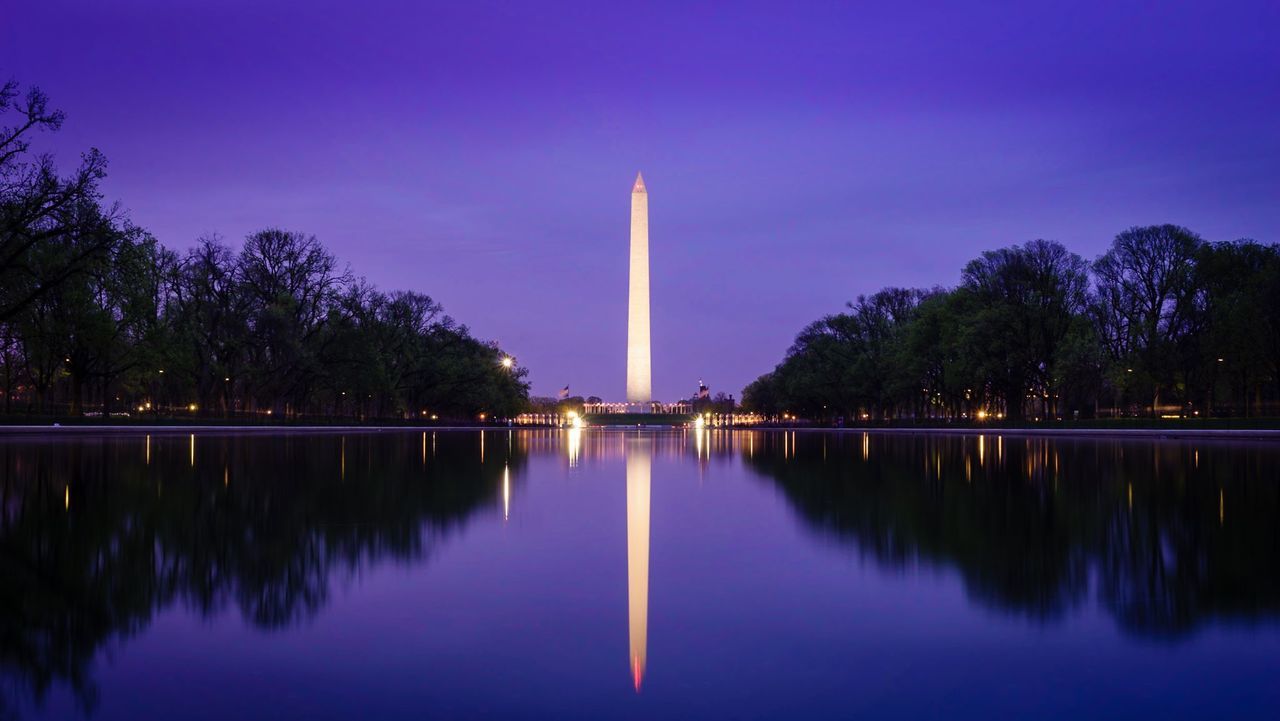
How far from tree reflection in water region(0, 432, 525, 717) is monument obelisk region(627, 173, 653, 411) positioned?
2809 inches

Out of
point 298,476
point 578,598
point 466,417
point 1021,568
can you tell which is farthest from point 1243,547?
point 466,417

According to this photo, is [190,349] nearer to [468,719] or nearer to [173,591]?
[173,591]

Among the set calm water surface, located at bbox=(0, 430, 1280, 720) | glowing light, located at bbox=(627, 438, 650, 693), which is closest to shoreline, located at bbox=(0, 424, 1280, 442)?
calm water surface, located at bbox=(0, 430, 1280, 720)

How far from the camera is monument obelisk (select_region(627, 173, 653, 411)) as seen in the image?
94.0m

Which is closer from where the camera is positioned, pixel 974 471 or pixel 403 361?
pixel 974 471

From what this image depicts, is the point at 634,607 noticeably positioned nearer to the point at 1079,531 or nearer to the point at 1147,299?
the point at 1079,531

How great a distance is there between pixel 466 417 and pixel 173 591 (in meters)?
99.6

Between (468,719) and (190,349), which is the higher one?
(190,349)

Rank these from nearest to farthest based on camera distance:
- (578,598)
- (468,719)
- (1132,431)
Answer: (468,719), (578,598), (1132,431)

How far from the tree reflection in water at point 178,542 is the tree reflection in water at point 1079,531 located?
5.48m

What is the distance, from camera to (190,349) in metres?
57.6

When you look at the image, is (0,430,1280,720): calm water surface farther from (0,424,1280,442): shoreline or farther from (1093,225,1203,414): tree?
(1093,225,1203,414): tree

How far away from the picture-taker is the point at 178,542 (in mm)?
11242

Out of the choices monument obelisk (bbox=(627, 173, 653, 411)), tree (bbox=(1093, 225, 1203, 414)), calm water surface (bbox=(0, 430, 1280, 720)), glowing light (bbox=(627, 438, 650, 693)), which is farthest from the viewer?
monument obelisk (bbox=(627, 173, 653, 411))
